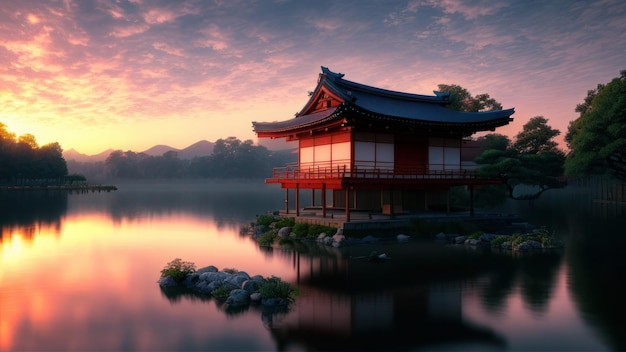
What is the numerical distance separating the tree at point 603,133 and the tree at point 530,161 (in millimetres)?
2514

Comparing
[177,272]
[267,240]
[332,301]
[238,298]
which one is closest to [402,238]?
[267,240]

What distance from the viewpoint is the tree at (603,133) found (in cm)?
5209

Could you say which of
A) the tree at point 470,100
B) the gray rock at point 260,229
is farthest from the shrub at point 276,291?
the tree at point 470,100

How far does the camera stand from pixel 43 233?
3494 centimetres

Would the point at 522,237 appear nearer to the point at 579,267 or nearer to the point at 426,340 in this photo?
the point at 579,267

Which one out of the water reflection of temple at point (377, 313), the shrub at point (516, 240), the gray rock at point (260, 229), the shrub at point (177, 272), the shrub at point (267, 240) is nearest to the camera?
the water reflection of temple at point (377, 313)

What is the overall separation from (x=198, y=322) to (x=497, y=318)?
31.2ft

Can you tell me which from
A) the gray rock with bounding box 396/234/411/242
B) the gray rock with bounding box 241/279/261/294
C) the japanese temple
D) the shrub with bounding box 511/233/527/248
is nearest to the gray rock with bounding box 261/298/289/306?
the gray rock with bounding box 241/279/261/294

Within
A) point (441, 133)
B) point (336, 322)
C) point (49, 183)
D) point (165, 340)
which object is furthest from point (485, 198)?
point (49, 183)

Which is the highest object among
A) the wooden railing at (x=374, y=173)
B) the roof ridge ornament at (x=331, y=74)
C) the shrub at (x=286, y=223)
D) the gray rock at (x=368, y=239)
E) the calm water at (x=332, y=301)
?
the roof ridge ornament at (x=331, y=74)

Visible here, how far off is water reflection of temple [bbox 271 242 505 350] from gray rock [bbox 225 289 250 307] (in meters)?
1.90

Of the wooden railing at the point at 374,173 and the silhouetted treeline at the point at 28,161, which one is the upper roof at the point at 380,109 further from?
the silhouetted treeline at the point at 28,161

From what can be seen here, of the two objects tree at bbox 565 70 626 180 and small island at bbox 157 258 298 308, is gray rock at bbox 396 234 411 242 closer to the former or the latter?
small island at bbox 157 258 298 308

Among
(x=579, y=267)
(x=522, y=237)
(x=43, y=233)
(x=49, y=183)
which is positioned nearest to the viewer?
(x=579, y=267)
